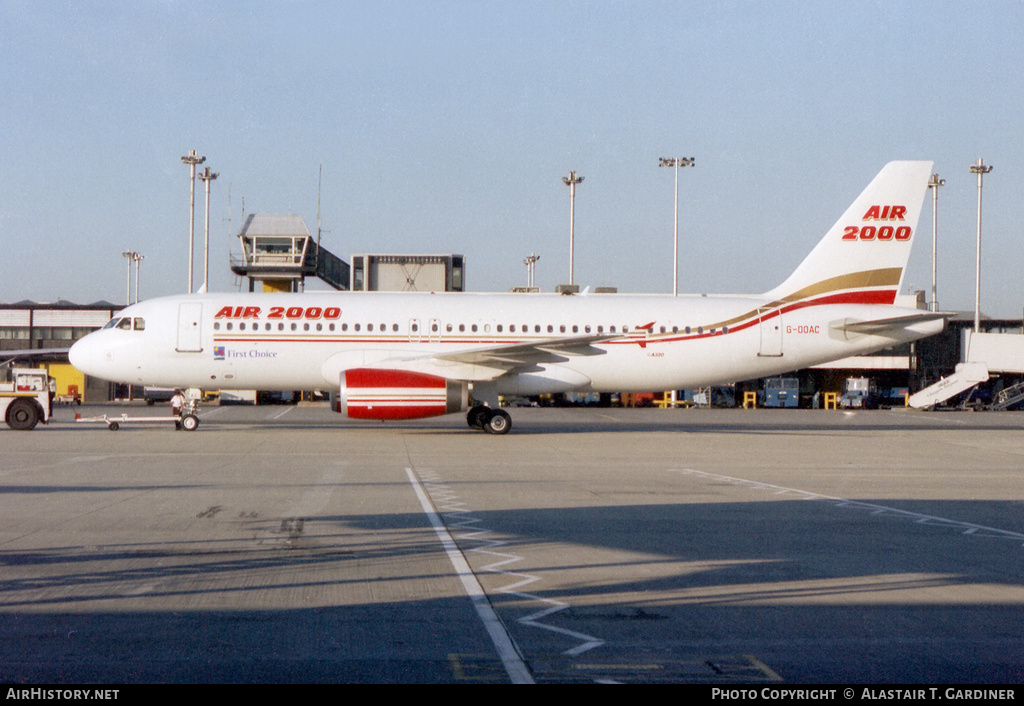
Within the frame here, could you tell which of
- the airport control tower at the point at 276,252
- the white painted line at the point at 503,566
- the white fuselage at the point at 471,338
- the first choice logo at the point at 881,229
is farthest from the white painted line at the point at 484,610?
the airport control tower at the point at 276,252

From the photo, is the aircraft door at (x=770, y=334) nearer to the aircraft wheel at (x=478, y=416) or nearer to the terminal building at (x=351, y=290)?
the aircraft wheel at (x=478, y=416)

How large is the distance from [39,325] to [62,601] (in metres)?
69.1

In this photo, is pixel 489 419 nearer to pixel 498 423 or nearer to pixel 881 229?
pixel 498 423

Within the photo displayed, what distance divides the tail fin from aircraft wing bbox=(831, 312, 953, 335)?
944 mm

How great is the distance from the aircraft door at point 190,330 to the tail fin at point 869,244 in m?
17.3

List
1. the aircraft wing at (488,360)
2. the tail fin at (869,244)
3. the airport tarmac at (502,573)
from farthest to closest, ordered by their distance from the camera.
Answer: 1. the tail fin at (869,244)
2. the aircraft wing at (488,360)
3. the airport tarmac at (502,573)

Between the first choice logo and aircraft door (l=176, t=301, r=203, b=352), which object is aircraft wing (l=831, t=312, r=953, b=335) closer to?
the first choice logo

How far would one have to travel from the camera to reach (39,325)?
227 feet

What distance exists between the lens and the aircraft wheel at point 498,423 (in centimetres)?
2777

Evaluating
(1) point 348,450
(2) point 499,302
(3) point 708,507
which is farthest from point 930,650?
(2) point 499,302

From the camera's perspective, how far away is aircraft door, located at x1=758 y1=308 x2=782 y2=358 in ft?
97.7

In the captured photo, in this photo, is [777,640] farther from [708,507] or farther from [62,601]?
[708,507]

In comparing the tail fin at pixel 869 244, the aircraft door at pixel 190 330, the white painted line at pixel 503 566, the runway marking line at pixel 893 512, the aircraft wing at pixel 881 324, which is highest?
the tail fin at pixel 869 244

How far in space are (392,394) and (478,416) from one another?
3750 mm
